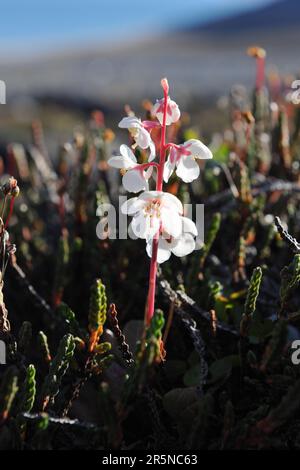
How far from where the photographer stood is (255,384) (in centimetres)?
98

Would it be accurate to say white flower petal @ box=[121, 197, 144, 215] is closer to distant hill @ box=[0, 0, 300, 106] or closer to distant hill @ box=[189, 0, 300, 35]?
distant hill @ box=[0, 0, 300, 106]

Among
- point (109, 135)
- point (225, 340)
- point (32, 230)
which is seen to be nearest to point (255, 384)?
point (225, 340)

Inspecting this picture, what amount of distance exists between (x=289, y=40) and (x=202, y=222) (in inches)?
1053

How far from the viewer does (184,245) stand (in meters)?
0.88

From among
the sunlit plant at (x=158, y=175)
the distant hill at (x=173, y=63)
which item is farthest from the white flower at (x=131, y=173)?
the distant hill at (x=173, y=63)

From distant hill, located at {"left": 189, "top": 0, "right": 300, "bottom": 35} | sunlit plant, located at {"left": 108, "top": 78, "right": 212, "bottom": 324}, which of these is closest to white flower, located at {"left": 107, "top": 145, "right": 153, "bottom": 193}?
sunlit plant, located at {"left": 108, "top": 78, "right": 212, "bottom": 324}

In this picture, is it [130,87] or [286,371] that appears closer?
[286,371]

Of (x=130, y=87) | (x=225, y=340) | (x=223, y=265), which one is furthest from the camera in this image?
(x=130, y=87)

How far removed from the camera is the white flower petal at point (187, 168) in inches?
33.3

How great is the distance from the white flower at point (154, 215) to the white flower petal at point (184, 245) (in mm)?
26

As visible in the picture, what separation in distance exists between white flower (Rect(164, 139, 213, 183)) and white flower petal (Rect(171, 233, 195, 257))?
0.09m
